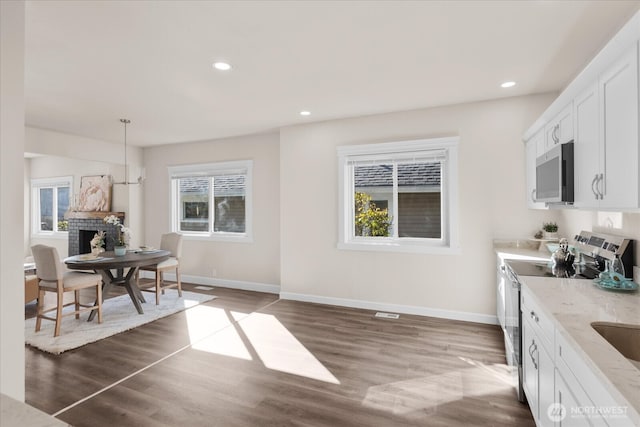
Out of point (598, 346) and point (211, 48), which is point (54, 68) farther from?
point (598, 346)

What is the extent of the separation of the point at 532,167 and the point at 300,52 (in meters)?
2.54

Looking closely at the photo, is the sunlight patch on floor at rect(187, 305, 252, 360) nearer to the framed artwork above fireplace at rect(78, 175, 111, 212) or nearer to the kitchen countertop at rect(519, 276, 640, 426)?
the kitchen countertop at rect(519, 276, 640, 426)

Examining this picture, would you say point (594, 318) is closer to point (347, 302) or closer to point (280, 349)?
point (280, 349)

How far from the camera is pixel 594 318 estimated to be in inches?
57.7

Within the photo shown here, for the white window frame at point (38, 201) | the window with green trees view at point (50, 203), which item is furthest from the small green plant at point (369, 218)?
the window with green trees view at point (50, 203)

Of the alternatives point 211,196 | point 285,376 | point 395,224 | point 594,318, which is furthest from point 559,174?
point 211,196

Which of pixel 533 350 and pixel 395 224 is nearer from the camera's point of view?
pixel 533 350

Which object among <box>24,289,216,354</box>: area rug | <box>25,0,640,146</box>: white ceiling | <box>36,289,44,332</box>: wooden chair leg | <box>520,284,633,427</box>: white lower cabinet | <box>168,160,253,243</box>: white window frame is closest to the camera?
<box>520,284,633,427</box>: white lower cabinet

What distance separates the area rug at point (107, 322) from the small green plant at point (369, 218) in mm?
2524

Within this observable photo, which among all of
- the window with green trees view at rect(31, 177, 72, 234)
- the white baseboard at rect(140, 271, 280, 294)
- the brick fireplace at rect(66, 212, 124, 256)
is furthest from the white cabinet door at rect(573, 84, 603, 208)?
the window with green trees view at rect(31, 177, 72, 234)

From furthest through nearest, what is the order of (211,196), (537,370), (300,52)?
(211,196) < (300,52) < (537,370)

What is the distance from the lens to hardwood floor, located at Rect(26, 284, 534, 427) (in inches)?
85.3

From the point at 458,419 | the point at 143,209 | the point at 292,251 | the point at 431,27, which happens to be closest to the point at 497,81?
the point at 431,27

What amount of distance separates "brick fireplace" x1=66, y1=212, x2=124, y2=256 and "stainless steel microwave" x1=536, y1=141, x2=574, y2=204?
6.74 m
